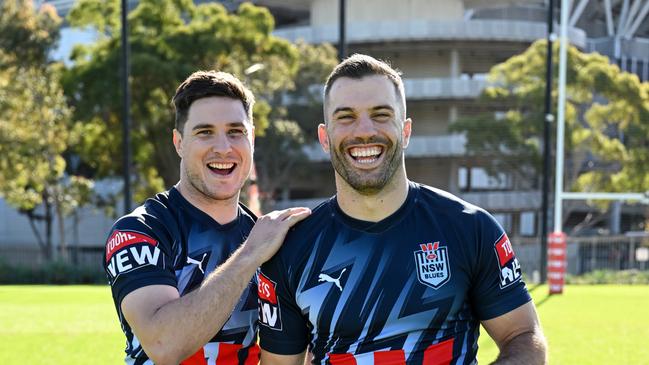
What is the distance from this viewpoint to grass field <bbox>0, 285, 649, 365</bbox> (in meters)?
7.37

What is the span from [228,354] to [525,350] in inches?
45.7

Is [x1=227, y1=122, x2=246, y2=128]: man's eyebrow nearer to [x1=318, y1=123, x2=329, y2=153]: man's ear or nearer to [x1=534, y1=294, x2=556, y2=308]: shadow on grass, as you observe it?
[x1=318, y1=123, x2=329, y2=153]: man's ear

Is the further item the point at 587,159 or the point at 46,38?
the point at 587,159

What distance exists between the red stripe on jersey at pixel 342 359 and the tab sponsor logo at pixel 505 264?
58cm

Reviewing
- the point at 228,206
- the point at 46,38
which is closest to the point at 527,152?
the point at 46,38

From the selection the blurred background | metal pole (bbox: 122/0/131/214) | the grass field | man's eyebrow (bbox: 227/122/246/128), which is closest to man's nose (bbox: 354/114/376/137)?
man's eyebrow (bbox: 227/122/246/128)

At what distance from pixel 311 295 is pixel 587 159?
83.7ft

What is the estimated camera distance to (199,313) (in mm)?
2783

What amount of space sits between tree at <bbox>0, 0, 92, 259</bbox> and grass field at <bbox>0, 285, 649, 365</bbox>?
9674 millimetres

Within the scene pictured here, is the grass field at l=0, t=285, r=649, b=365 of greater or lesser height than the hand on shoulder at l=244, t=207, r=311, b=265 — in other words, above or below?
below

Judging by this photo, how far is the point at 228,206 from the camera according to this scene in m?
3.36

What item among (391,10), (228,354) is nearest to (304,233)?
(228,354)

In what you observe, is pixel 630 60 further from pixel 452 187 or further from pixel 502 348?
pixel 502 348

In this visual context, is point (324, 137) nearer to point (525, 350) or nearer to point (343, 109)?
point (343, 109)
